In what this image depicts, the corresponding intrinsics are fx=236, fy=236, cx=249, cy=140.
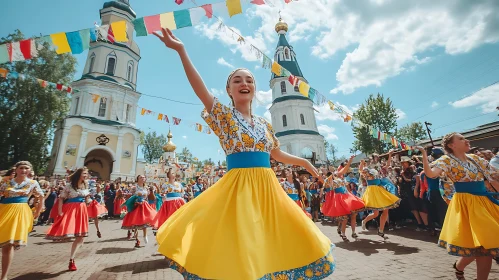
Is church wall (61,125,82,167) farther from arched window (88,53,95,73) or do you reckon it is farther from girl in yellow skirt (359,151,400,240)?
girl in yellow skirt (359,151,400,240)

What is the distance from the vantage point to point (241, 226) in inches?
61.1

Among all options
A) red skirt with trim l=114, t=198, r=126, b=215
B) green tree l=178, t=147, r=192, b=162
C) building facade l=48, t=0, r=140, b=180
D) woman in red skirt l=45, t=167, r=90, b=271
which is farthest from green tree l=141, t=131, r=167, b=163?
woman in red skirt l=45, t=167, r=90, b=271

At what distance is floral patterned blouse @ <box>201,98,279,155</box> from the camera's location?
2.05 meters

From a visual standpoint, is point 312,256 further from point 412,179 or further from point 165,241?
point 412,179

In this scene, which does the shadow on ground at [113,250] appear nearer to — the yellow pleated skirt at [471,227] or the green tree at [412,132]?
the yellow pleated skirt at [471,227]

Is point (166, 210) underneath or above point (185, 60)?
underneath

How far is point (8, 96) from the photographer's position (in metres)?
24.1

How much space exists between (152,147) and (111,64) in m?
34.0

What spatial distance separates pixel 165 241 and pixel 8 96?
33.3 m

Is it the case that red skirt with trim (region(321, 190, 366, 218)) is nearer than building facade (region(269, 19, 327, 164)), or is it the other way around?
red skirt with trim (region(321, 190, 366, 218))

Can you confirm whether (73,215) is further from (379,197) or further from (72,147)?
(72,147)

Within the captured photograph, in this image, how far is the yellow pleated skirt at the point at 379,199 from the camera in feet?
23.7

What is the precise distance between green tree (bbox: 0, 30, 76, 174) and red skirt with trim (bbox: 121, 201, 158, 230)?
2375 centimetres

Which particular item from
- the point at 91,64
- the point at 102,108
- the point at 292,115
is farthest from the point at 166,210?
the point at 292,115
